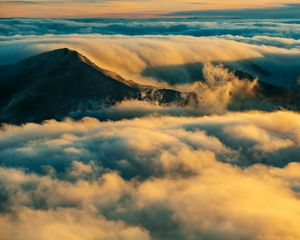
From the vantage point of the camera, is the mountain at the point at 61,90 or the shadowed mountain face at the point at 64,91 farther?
the mountain at the point at 61,90

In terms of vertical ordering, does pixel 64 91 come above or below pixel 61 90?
below

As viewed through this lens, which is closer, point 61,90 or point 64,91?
point 64,91

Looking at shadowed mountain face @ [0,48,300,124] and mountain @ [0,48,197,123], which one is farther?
mountain @ [0,48,197,123]

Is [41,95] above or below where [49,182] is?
above

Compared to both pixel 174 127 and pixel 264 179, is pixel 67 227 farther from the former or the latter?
pixel 174 127

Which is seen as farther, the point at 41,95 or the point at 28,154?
the point at 41,95

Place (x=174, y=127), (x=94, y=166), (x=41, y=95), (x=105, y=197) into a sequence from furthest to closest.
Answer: (x=174, y=127)
(x=41, y=95)
(x=94, y=166)
(x=105, y=197)

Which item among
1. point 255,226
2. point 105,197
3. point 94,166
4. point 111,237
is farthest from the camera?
point 94,166

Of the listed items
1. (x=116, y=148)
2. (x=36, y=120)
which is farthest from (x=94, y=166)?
(x=36, y=120)
